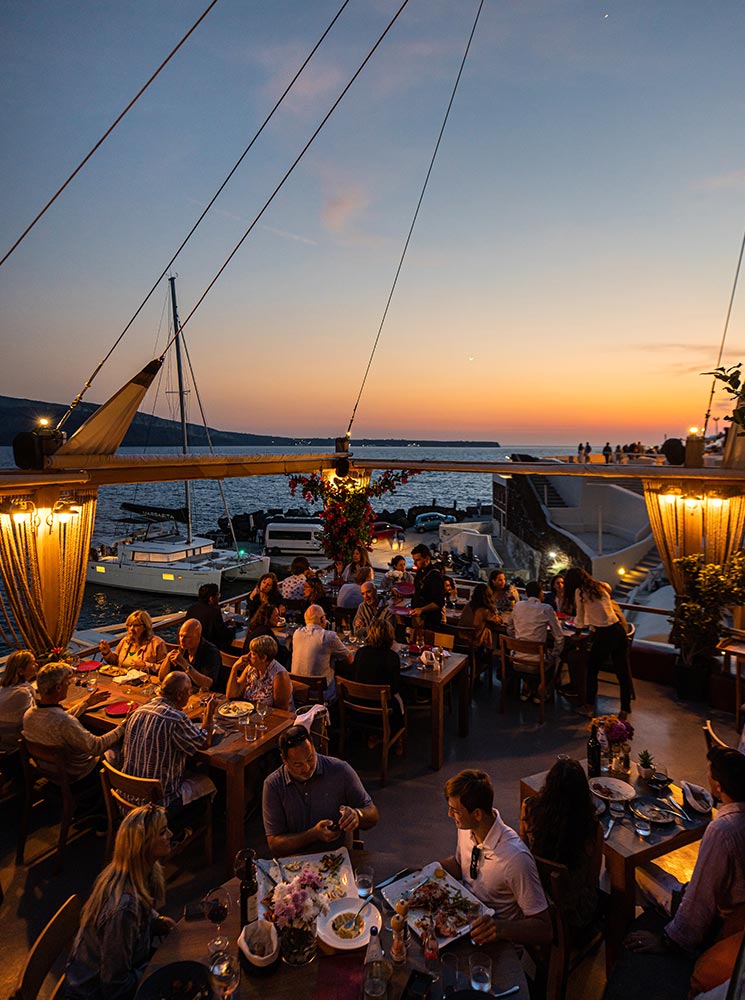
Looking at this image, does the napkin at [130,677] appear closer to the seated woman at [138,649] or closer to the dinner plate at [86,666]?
the seated woman at [138,649]

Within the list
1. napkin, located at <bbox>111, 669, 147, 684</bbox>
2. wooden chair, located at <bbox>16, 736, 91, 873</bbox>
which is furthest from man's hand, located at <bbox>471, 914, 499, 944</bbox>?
napkin, located at <bbox>111, 669, 147, 684</bbox>

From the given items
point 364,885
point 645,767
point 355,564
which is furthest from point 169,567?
point 364,885

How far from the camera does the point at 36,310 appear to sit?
12.0 meters

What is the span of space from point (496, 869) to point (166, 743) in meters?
2.06

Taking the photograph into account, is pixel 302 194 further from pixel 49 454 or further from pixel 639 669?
pixel 639 669

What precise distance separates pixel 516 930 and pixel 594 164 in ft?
27.2

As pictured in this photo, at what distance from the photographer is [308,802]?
2.76m

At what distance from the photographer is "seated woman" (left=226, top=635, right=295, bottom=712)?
4070 mm

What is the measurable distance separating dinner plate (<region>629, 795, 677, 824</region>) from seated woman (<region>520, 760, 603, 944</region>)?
1.93 ft

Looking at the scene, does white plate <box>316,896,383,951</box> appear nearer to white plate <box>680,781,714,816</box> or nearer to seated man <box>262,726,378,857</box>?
seated man <box>262,726,378,857</box>

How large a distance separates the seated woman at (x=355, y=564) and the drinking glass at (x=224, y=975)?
17.4 ft

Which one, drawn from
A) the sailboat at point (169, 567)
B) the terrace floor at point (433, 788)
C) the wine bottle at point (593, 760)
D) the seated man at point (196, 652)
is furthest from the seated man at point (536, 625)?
the sailboat at point (169, 567)

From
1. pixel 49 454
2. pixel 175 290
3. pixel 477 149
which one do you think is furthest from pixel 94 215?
pixel 175 290

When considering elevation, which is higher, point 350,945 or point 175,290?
point 175,290
